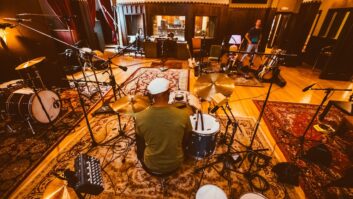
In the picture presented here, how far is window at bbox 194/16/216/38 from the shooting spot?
9234mm

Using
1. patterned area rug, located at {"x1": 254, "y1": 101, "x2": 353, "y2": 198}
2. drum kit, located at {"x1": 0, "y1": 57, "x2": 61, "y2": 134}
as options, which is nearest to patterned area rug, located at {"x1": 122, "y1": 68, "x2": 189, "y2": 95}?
drum kit, located at {"x1": 0, "y1": 57, "x2": 61, "y2": 134}

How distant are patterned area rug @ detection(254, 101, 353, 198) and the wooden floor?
220 mm

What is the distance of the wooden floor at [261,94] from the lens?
308cm

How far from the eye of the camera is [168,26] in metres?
9.19

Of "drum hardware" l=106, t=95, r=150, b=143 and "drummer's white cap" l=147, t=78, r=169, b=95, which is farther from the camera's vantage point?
"drum hardware" l=106, t=95, r=150, b=143

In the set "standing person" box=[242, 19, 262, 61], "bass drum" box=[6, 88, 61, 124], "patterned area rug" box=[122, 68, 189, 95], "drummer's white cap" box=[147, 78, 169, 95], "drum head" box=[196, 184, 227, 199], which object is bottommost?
"patterned area rug" box=[122, 68, 189, 95]

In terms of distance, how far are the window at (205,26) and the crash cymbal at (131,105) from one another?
7.91m

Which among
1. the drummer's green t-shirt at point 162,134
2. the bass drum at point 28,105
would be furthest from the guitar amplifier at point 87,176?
the bass drum at point 28,105

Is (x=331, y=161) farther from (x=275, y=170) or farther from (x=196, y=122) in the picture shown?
(x=196, y=122)

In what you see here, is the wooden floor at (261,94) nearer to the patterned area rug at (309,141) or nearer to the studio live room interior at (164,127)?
the studio live room interior at (164,127)

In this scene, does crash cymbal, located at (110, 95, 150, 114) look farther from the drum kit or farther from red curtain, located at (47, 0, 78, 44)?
red curtain, located at (47, 0, 78, 44)

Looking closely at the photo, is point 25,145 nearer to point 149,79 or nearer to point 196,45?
point 149,79

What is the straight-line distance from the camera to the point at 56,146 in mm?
3189

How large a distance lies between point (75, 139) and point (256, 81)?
5.90 meters
